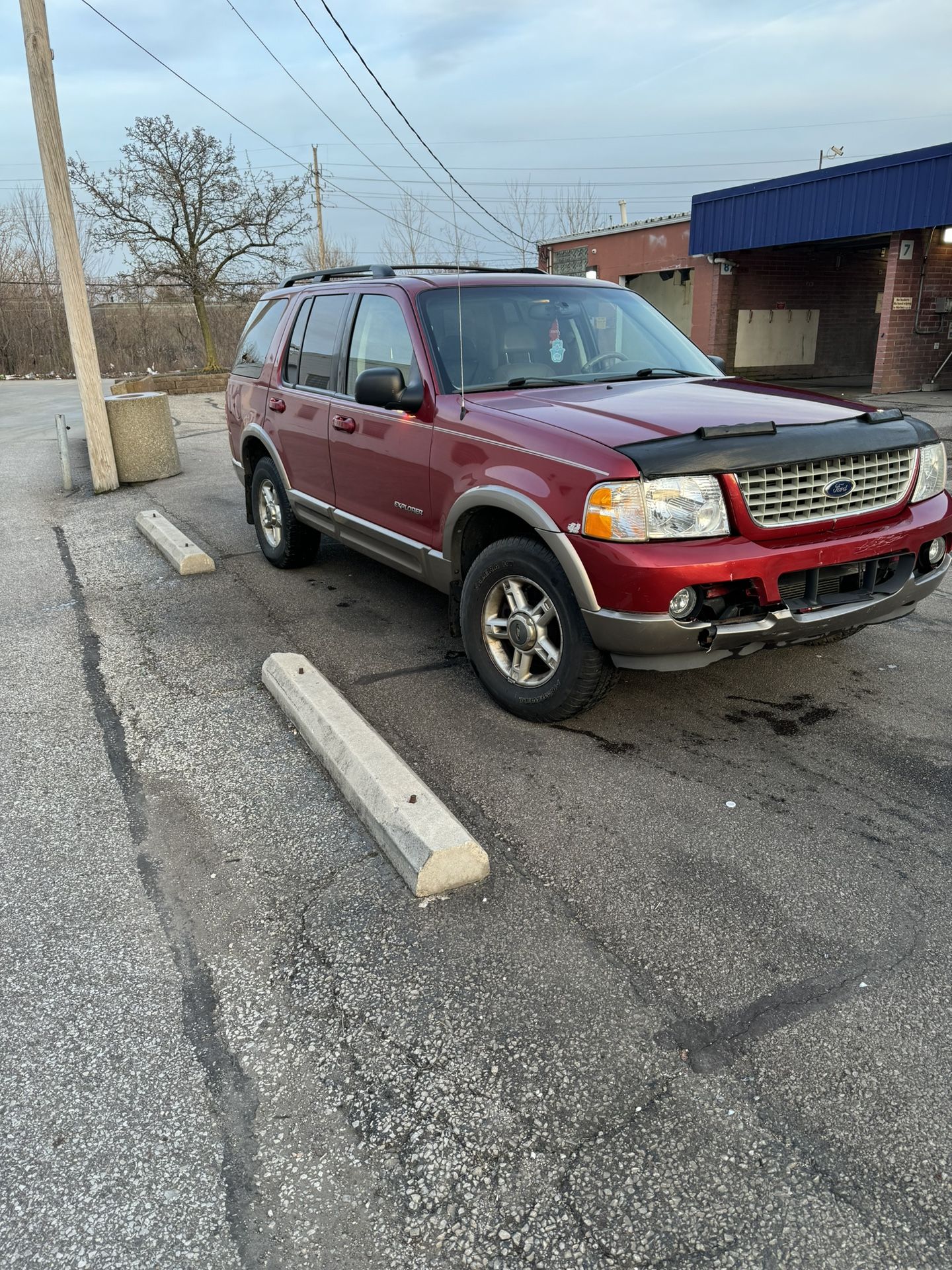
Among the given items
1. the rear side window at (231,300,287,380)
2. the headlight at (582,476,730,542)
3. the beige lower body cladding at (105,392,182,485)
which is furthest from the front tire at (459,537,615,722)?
the beige lower body cladding at (105,392,182,485)

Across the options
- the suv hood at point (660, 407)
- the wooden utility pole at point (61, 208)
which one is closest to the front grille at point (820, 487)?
the suv hood at point (660, 407)

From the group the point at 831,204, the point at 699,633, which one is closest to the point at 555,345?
the point at 699,633

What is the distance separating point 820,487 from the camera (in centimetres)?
374

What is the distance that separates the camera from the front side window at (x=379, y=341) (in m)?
4.91

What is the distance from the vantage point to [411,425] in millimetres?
4750

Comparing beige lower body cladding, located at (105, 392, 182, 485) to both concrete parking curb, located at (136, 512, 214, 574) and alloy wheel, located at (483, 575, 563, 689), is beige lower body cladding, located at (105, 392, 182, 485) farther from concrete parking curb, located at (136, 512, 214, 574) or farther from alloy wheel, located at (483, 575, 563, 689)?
alloy wheel, located at (483, 575, 563, 689)

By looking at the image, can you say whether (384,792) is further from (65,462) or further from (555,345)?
(65,462)

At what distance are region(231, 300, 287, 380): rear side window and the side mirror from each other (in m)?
2.36

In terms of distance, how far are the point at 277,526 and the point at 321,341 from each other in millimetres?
1601

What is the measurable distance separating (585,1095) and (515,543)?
234 centimetres

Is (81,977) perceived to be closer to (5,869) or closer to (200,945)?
(200,945)

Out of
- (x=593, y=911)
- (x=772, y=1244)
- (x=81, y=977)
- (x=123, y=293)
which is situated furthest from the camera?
(x=123, y=293)

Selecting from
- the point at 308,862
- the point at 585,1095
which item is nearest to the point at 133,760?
the point at 308,862

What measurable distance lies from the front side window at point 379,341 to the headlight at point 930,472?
2457 millimetres
